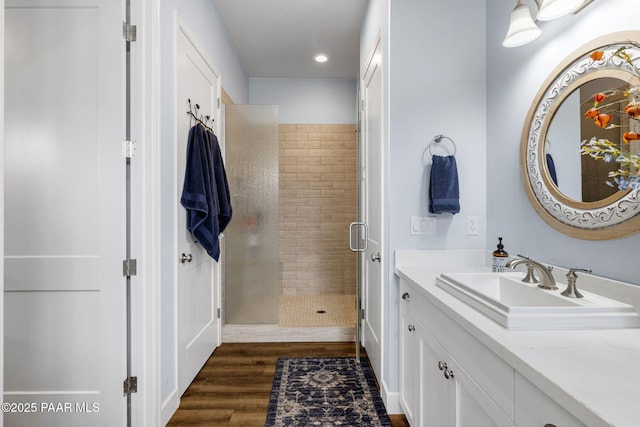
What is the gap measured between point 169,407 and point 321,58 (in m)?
3.33

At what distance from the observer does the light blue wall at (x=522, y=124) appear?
119cm

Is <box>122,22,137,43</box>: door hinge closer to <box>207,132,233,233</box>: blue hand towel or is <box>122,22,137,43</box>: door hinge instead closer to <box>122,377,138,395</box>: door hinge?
<box>207,132,233,233</box>: blue hand towel

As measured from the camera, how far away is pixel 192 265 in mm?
2326

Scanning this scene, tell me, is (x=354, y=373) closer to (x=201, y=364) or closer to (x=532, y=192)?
(x=201, y=364)

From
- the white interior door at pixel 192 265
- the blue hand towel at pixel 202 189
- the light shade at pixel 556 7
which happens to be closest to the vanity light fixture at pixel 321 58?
the white interior door at pixel 192 265

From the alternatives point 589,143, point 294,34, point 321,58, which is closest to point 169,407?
point 589,143

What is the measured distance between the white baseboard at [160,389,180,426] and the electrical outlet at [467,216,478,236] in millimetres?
1915

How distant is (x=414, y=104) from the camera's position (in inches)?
76.7

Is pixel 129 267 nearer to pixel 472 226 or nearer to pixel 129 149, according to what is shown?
pixel 129 149

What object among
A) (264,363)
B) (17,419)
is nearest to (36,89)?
(17,419)

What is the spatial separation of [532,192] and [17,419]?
2.66 metres

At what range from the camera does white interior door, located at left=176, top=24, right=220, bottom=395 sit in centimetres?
211

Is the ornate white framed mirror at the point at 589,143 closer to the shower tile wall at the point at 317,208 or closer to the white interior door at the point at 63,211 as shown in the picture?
the white interior door at the point at 63,211

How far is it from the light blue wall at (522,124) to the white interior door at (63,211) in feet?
6.28
